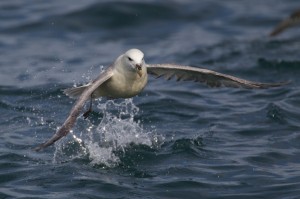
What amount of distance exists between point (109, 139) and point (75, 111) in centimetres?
198

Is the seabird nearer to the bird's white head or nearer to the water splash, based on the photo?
the bird's white head

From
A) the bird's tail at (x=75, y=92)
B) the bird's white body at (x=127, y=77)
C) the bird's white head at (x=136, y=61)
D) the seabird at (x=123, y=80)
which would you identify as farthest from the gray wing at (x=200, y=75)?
the bird's tail at (x=75, y=92)

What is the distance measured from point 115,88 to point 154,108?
293 centimetres

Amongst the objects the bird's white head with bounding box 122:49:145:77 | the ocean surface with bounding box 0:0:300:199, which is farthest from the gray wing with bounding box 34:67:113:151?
the ocean surface with bounding box 0:0:300:199

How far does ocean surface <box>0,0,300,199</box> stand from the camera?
27.6ft

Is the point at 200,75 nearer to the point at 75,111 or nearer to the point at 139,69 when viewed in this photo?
the point at 139,69

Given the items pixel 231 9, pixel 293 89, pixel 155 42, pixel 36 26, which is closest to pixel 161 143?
pixel 293 89

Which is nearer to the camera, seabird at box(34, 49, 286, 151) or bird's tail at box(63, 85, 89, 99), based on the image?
seabird at box(34, 49, 286, 151)

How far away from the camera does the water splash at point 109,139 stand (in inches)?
350

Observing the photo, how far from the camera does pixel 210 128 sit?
10.4 m

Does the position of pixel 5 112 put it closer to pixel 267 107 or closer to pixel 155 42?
pixel 267 107

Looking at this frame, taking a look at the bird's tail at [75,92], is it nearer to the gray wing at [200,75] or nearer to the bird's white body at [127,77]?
the bird's white body at [127,77]

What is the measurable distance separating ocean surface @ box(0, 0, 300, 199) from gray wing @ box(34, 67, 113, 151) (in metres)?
0.94

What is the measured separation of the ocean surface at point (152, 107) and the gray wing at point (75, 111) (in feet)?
3.07
